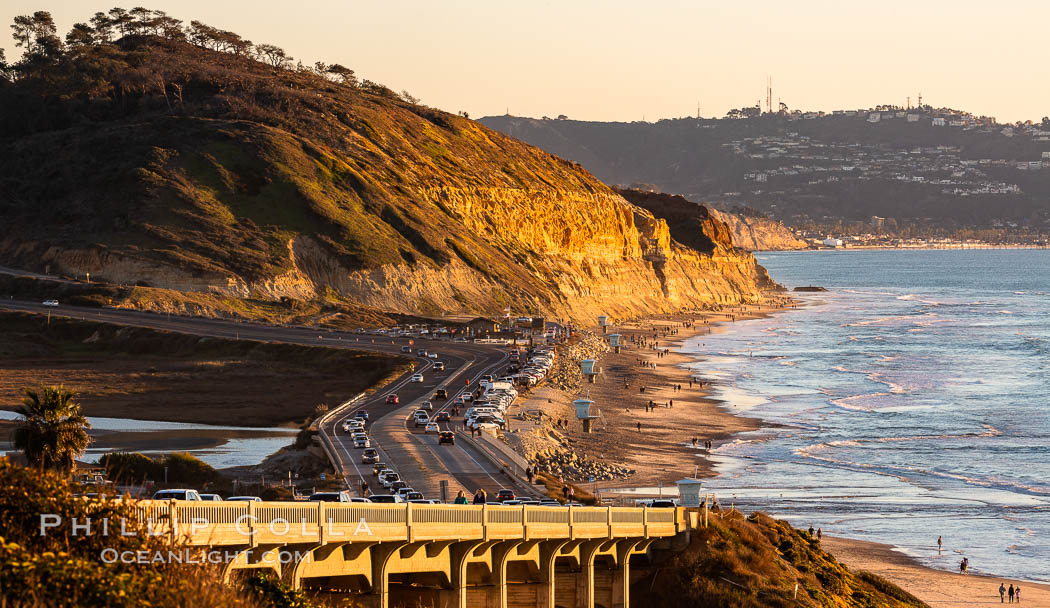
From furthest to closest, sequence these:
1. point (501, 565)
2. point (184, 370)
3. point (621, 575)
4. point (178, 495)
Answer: point (184, 370)
point (621, 575)
point (501, 565)
point (178, 495)

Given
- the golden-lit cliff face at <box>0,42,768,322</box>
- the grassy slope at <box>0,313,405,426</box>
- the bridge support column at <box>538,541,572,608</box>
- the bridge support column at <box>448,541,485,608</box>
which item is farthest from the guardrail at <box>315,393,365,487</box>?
the golden-lit cliff face at <box>0,42,768,322</box>

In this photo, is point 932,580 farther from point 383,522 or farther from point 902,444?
point 902,444

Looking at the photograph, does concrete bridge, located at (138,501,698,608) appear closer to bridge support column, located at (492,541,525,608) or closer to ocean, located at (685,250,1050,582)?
bridge support column, located at (492,541,525,608)

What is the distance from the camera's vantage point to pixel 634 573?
33250 mm

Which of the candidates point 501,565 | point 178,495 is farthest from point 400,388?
point 178,495

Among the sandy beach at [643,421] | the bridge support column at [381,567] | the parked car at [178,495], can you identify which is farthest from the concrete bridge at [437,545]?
the sandy beach at [643,421]

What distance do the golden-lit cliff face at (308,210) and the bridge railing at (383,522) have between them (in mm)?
95963

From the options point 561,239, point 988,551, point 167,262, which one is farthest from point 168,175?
point 988,551

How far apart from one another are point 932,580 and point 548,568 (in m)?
20.6

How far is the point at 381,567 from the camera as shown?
2538 cm

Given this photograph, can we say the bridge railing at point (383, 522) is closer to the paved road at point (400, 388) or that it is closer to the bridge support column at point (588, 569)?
the bridge support column at point (588, 569)

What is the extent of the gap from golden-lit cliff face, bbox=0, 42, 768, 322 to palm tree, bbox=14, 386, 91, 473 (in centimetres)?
9102

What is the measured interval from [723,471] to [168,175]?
3637 inches

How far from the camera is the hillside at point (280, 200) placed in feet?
429
